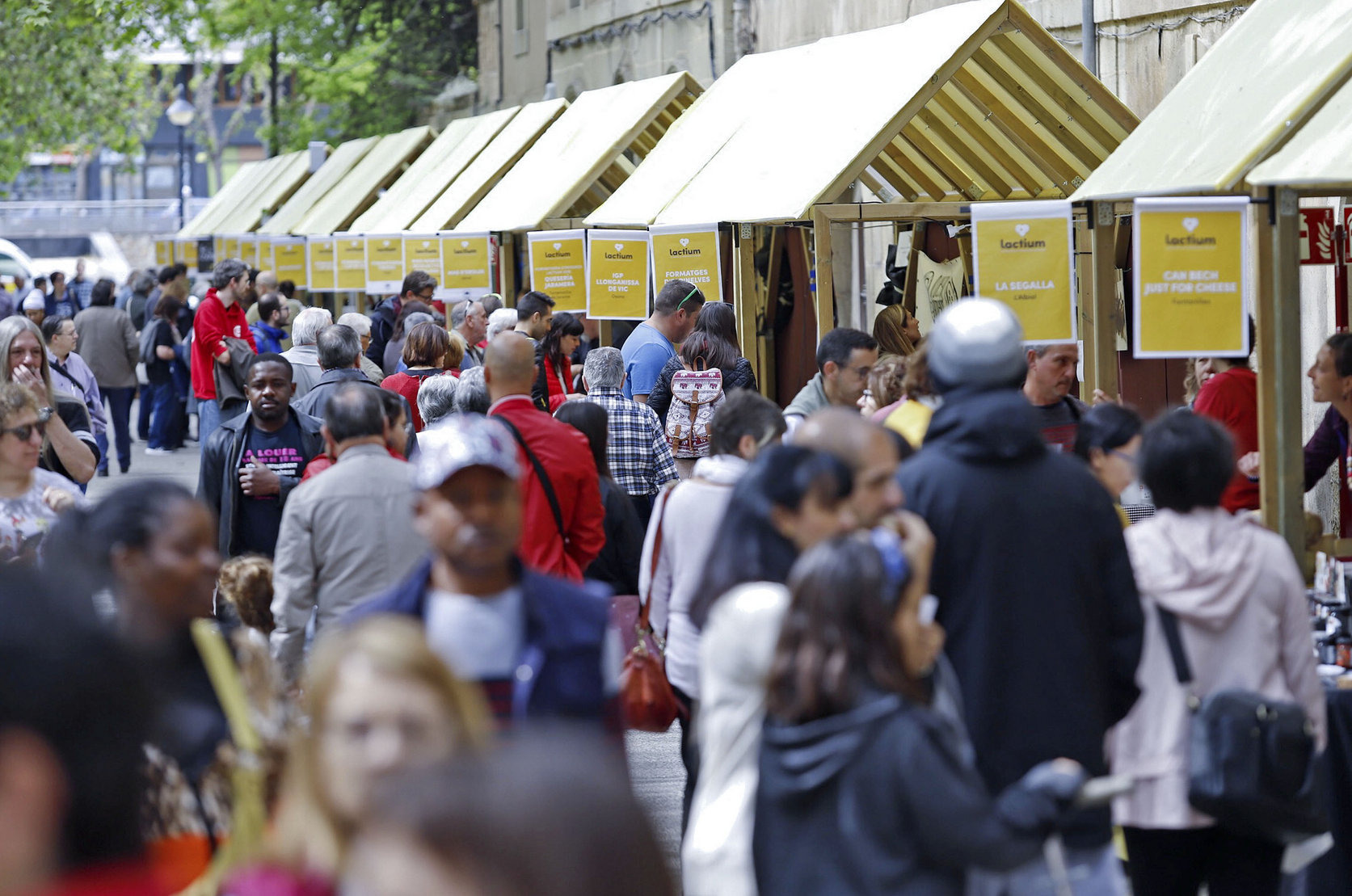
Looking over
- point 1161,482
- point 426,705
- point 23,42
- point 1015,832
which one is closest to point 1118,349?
point 1161,482

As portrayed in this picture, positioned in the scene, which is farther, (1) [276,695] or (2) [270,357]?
(2) [270,357]

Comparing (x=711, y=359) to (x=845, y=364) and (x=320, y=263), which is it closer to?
(x=845, y=364)

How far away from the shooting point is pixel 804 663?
3379 millimetres

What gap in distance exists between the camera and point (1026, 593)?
14.1ft

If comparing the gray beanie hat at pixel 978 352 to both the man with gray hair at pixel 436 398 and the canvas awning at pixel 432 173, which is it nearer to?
the man with gray hair at pixel 436 398

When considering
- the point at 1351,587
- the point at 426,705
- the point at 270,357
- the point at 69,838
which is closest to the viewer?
the point at 69,838

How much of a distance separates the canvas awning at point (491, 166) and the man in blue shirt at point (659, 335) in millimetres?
7821

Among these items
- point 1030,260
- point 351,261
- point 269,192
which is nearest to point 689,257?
point 1030,260

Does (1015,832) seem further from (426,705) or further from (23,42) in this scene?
(23,42)

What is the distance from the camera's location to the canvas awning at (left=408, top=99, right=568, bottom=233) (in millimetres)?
18531

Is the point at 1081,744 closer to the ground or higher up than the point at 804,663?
closer to the ground

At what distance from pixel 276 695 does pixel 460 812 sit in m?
2.32

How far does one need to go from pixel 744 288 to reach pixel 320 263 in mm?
10164

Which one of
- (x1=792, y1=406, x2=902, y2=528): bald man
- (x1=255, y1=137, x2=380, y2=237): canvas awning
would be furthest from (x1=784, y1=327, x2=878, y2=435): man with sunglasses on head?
(x1=255, y1=137, x2=380, y2=237): canvas awning
